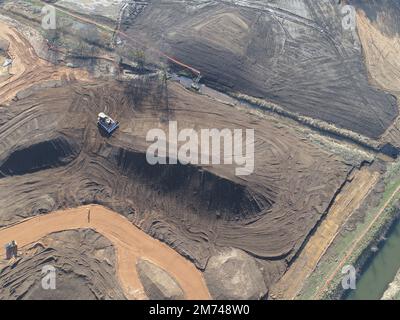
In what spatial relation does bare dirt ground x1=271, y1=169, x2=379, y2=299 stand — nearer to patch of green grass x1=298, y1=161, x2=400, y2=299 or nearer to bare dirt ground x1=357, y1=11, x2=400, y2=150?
patch of green grass x1=298, y1=161, x2=400, y2=299

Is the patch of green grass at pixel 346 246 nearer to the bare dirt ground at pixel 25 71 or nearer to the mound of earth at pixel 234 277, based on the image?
the mound of earth at pixel 234 277

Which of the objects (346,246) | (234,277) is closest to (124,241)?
(234,277)

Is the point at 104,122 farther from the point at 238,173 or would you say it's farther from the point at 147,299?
the point at 147,299

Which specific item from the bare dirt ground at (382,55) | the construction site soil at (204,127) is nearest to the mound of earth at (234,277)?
the construction site soil at (204,127)

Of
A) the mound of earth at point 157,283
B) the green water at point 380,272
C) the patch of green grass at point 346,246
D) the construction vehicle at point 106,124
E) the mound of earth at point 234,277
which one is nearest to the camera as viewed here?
the mound of earth at point 157,283

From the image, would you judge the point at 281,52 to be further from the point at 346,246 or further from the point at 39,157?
the point at 39,157

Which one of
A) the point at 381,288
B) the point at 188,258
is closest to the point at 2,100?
the point at 188,258
